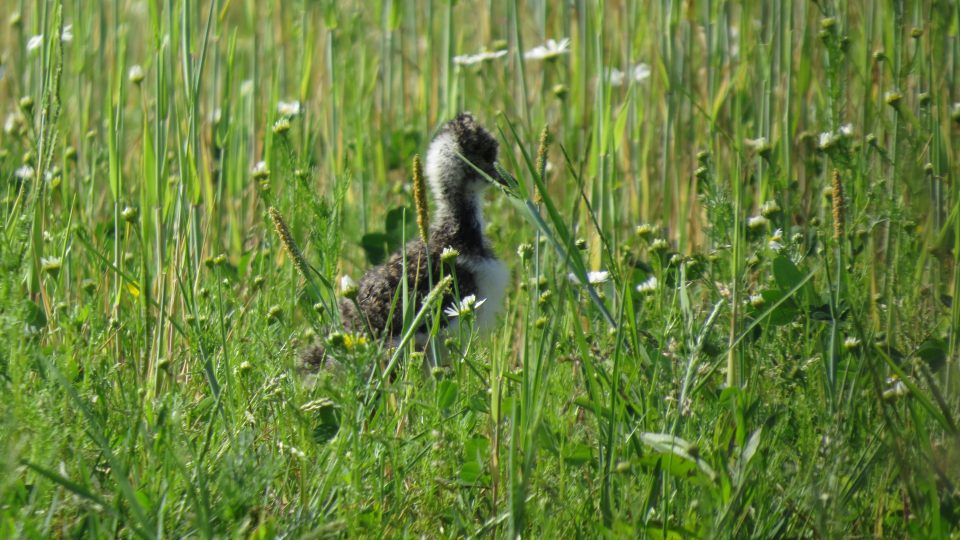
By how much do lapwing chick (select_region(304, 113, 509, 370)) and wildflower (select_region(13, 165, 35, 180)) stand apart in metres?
1.00

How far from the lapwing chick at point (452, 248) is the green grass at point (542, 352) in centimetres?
13

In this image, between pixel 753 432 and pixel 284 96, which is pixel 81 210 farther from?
pixel 753 432

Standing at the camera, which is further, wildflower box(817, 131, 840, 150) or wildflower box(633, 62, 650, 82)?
wildflower box(633, 62, 650, 82)

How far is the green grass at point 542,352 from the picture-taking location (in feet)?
A: 8.21

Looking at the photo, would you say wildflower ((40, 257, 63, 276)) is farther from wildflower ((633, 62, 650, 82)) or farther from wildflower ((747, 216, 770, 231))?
wildflower ((633, 62, 650, 82))

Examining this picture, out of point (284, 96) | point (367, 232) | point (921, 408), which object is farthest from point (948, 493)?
point (284, 96)

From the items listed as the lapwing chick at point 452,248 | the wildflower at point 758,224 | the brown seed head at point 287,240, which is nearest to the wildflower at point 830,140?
the wildflower at point 758,224

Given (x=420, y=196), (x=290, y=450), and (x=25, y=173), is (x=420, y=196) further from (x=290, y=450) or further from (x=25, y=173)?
(x=25, y=173)

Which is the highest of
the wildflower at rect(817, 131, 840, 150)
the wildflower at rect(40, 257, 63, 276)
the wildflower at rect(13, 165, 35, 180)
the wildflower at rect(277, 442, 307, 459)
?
the wildflower at rect(817, 131, 840, 150)

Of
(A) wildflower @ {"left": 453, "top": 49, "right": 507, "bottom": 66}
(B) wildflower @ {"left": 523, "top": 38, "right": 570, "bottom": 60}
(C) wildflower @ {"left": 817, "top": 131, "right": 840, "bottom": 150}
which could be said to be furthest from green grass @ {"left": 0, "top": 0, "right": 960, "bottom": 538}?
(A) wildflower @ {"left": 453, "top": 49, "right": 507, "bottom": 66}

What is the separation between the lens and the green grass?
8.21 feet

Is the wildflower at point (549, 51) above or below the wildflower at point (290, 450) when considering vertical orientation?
above

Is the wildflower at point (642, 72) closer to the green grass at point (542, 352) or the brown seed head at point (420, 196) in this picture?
the green grass at point (542, 352)

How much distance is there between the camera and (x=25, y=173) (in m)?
3.65
